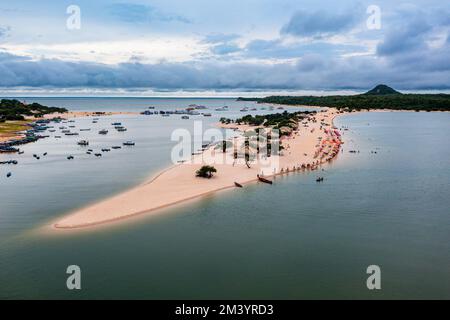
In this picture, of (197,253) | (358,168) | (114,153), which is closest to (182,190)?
(197,253)

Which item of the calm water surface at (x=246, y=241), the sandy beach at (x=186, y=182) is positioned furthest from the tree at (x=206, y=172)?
the calm water surface at (x=246, y=241)

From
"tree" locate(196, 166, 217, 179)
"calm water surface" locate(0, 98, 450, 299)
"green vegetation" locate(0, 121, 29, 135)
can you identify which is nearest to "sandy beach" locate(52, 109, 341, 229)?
"tree" locate(196, 166, 217, 179)

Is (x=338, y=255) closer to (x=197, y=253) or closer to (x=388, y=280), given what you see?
(x=388, y=280)

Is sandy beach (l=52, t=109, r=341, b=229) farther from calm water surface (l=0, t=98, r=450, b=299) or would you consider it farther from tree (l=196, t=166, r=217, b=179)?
calm water surface (l=0, t=98, r=450, b=299)

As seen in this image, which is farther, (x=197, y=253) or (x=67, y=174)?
(x=67, y=174)

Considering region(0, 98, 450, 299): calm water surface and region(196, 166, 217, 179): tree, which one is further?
region(196, 166, 217, 179): tree

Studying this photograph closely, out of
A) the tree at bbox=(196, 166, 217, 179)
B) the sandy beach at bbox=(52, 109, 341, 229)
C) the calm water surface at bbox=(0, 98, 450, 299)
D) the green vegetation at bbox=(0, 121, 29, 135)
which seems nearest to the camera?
the calm water surface at bbox=(0, 98, 450, 299)
